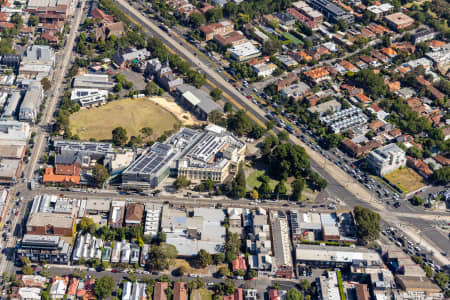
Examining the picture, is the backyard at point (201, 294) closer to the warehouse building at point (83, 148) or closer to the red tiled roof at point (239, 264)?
the red tiled roof at point (239, 264)

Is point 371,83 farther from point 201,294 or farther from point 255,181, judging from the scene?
point 201,294

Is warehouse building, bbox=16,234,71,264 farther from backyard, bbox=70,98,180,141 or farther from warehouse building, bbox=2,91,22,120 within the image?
Answer: warehouse building, bbox=2,91,22,120

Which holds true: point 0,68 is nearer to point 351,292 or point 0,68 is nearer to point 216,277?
point 216,277

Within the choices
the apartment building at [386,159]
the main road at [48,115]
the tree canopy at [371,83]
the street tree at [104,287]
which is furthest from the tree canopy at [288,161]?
the main road at [48,115]

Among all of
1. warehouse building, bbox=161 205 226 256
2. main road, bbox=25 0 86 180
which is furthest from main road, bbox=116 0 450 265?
main road, bbox=25 0 86 180

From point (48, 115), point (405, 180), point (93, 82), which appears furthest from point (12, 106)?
point (405, 180)

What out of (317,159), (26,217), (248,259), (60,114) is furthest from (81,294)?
(317,159)

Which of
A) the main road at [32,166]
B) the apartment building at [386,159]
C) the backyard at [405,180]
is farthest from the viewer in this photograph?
the apartment building at [386,159]
